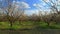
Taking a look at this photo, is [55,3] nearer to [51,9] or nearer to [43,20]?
[51,9]

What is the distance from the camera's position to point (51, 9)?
2761cm

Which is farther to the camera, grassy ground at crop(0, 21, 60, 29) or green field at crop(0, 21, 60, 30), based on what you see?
green field at crop(0, 21, 60, 30)

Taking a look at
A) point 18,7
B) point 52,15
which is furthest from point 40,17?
point 18,7

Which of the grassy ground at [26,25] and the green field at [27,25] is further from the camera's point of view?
the green field at [27,25]

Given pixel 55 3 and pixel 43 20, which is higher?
pixel 55 3

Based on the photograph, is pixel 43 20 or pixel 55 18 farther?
pixel 43 20

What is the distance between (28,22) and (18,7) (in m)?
3.95

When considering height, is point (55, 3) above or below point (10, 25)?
above

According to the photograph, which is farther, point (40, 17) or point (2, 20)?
point (40, 17)

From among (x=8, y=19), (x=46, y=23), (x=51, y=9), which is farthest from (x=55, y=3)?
(x=8, y=19)

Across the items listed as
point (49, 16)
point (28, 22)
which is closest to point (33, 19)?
point (28, 22)

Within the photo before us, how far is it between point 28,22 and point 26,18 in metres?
0.77

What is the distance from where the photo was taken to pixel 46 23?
3017cm

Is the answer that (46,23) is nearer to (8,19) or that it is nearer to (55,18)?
(55,18)
